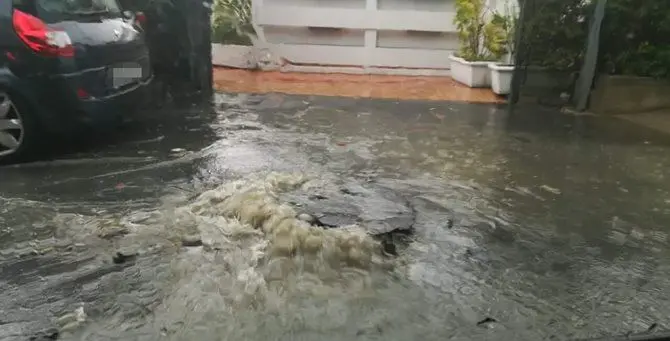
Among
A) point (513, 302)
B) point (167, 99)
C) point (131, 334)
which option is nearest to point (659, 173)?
point (513, 302)

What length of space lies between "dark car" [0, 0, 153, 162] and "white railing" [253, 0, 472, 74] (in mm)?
4507

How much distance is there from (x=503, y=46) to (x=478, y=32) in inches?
19.6

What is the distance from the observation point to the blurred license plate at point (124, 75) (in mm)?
3969

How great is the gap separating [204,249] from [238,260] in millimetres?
194

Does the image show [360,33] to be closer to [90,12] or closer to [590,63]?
[590,63]

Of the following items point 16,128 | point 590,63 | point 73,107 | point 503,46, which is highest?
point 503,46

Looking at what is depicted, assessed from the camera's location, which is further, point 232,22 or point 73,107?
point 232,22

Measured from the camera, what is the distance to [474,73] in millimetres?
7254

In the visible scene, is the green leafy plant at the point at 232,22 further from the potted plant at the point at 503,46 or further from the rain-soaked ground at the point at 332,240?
the rain-soaked ground at the point at 332,240

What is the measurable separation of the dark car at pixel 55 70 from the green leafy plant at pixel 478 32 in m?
4.72

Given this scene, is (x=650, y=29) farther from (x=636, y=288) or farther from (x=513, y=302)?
(x=513, y=302)

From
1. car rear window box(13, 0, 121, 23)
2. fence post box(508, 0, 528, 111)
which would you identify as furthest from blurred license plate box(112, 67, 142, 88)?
fence post box(508, 0, 528, 111)

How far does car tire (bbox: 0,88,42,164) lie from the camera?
3562mm

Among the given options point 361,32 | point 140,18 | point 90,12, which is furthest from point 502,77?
point 90,12
